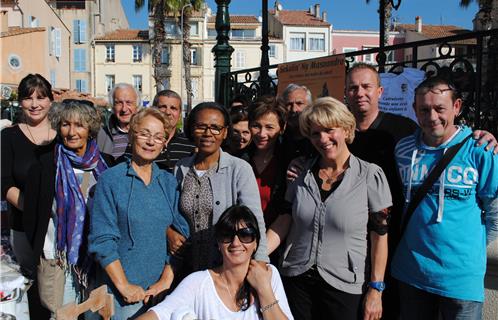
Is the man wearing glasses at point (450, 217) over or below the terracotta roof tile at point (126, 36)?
below

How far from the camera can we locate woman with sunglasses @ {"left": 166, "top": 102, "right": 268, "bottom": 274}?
112 inches

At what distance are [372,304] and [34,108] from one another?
9.73 ft

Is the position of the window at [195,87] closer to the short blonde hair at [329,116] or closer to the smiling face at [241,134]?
the smiling face at [241,134]

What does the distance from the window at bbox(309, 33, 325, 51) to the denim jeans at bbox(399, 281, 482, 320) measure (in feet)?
162

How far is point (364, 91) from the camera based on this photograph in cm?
319

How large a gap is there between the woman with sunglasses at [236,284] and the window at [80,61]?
162 ft

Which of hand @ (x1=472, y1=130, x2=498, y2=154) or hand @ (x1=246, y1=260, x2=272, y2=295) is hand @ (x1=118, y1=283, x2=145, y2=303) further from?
hand @ (x1=472, y1=130, x2=498, y2=154)

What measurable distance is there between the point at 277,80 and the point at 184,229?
356 centimetres

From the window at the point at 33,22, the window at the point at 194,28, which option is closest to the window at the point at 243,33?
the window at the point at 194,28

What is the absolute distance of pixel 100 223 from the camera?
8.81 feet

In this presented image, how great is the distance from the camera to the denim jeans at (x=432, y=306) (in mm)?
2697

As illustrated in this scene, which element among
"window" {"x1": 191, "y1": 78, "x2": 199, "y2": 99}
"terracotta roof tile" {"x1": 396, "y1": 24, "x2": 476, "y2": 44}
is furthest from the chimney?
"window" {"x1": 191, "y1": 78, "x2": 199, "y2": 99}

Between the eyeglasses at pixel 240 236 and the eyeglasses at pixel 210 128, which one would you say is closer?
the eyeglasses at pixel 240 236

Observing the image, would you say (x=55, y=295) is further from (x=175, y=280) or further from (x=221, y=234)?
(x=221, y=234)
